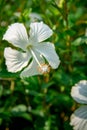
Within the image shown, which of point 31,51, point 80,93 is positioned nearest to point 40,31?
point 31,51

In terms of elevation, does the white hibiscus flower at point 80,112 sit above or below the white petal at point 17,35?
below

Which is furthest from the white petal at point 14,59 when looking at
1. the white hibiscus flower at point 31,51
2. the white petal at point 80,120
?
the white petal at point 80,120

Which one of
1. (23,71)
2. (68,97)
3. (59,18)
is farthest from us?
(68,97)

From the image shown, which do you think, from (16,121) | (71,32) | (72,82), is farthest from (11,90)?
(71,32)

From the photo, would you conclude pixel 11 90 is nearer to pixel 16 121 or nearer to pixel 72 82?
pixel 16 121

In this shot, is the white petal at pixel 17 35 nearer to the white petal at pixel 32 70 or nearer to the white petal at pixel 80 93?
the white petal at pixel 32 70
